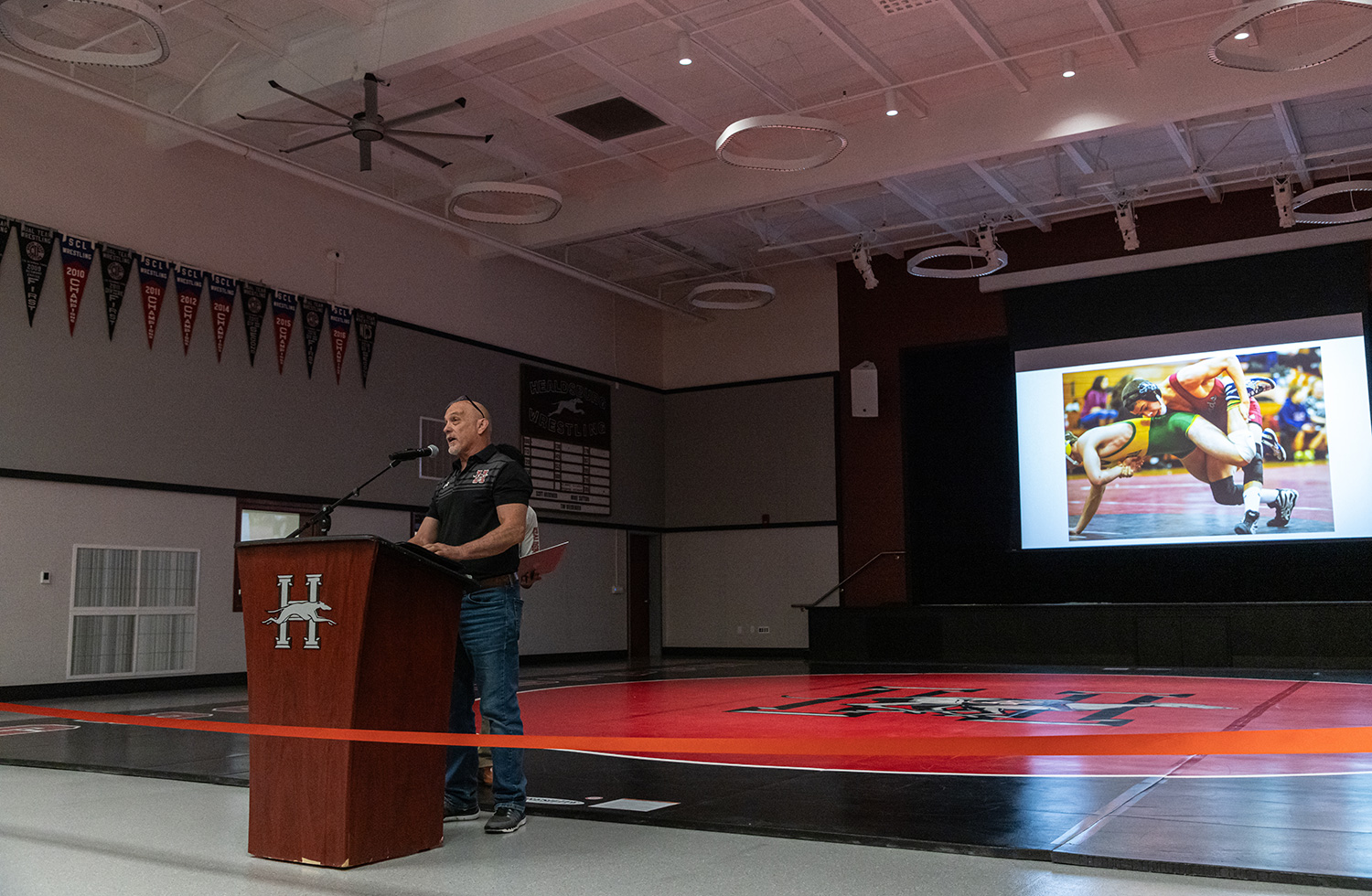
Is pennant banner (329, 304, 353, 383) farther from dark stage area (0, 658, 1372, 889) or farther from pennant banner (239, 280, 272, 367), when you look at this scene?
dark stage area (0, 658, 1372, 889)

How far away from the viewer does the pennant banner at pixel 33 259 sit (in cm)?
1042

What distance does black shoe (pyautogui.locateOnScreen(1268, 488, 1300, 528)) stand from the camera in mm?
13469

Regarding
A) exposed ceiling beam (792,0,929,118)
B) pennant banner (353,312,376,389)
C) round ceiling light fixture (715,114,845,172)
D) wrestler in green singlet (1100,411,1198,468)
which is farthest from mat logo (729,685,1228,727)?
pennant banner (353,312,376,389)

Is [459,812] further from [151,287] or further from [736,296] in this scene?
[736,296]

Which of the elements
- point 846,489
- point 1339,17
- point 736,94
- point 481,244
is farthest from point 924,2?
point 846,489

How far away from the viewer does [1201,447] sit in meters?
14.0

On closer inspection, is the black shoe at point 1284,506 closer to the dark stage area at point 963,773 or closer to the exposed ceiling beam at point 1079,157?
the dark stage area at point 963,773

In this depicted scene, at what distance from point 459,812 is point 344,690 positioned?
918 mm

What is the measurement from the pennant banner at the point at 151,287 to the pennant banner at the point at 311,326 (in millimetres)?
1701

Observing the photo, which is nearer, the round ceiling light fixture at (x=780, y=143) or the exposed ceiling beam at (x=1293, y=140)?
the round ceiling light fixture at (x=780, y=143)

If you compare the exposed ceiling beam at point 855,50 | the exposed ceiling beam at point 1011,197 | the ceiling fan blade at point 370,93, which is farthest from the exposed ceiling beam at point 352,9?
the exposed ceiling beam at point 1011,197

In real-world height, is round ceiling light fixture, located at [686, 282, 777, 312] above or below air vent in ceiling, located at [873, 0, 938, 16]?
below

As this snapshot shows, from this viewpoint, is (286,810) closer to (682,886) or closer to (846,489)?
(682,886)

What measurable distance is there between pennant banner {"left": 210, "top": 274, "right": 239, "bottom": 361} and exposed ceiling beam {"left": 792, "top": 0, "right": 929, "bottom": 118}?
6.69 metres
